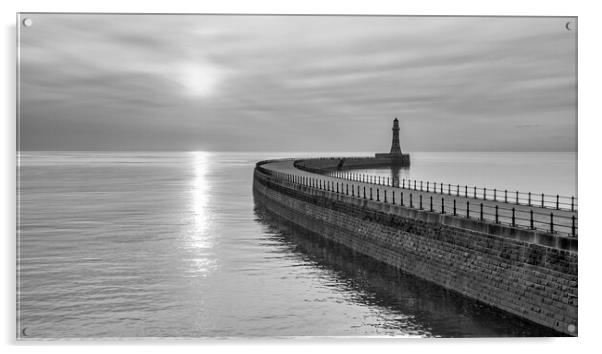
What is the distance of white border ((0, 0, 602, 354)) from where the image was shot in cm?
1603

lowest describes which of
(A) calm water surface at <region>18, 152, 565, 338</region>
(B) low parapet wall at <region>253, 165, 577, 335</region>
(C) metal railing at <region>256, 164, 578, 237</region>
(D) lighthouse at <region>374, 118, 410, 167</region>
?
(A) calm water surface at <region>18, 152, 565, 338</region>

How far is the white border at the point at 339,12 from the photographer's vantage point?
16031mm

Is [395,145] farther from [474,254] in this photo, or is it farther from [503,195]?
[474,254]

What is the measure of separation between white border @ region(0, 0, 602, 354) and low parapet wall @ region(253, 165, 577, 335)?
0.55m

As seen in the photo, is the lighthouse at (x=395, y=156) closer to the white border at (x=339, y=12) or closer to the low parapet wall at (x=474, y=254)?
the low parapet wall at (x=474, y=254)

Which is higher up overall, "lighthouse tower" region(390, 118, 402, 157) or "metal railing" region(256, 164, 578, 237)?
"lighthouse tower" region(390, 118, 402, 157)

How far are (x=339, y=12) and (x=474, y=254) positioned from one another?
9.20 metres

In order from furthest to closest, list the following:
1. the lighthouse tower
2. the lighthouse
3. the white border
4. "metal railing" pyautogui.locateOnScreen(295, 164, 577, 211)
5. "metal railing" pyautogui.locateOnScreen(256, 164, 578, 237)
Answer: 1. the lighthouse tower
2. the lighthouse
3. "metal railing" pyautogui.locateOnScreen(295, 164, 577, 211)
4. "metal railing" pyautogui.locateOnScreen(256, 164, 578, 237)
5. the white border

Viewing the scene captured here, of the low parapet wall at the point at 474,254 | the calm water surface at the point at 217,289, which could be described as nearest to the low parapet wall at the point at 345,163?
the calm water surface at the point at 217,289

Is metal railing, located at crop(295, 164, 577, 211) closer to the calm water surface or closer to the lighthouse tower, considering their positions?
the calm water surface

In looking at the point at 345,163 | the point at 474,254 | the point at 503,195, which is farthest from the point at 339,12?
the point at 345,163

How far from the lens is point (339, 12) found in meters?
17.9

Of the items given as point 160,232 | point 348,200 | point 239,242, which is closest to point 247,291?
point 348,200

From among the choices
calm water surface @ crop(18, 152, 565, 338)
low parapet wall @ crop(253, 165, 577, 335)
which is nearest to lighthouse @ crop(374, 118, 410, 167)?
calm water surface @ crop(18, 152, 565, 338)
